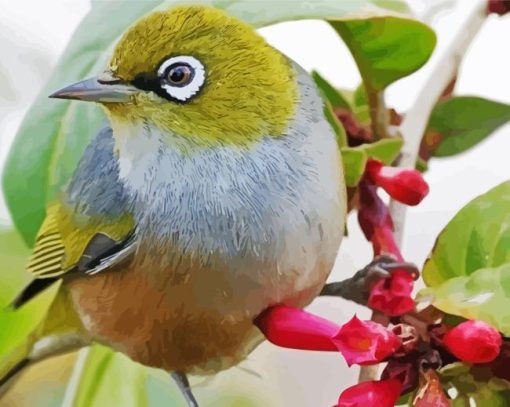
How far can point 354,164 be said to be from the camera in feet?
1.37

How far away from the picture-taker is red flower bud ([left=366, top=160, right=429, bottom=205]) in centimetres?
39

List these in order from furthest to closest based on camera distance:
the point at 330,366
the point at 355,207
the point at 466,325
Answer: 1. the point at 330,366
2. the point at 355,207
3. the point at 466,325

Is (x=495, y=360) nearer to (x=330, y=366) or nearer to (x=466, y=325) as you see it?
(x=466, y=325)

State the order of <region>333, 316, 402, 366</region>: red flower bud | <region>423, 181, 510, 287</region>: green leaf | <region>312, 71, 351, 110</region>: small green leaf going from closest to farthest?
<region>333, 316, 402, 366</region>: red flower bud → <region>423, 181, 510, 287</region>: green leaf → <region>312, 71, 351, 110</region>: small green leaf

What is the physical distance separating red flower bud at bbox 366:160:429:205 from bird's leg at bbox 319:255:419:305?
0.10ft

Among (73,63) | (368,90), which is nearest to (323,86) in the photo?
(368,90)

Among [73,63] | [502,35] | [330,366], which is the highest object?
[73,63]

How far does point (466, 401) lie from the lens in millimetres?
360

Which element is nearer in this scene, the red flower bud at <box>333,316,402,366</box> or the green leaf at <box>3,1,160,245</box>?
the red flower bud at <box>333,316,402,366</box>

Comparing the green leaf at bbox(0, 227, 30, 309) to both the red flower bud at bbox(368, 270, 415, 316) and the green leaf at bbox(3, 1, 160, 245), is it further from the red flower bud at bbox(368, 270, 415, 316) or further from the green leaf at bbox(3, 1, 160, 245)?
the red flower bud at bbox(368, 270, 415, 316)

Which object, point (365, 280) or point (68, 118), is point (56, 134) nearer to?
point (68, 118)

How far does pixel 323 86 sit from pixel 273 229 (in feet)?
0.56

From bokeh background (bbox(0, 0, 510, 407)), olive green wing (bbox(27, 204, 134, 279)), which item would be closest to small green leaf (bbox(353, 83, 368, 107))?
bokeh background (bbox(0, 0, 510, 407))

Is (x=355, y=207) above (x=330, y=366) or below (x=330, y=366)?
above
